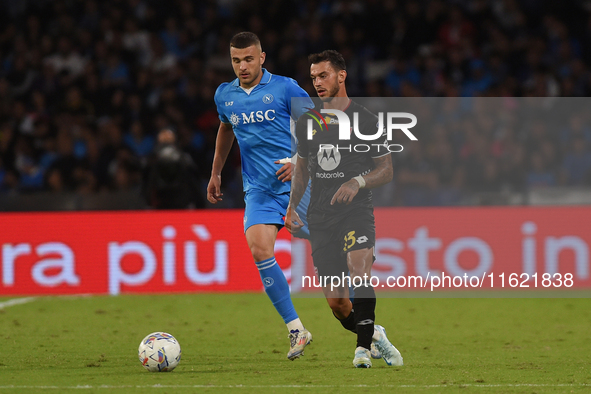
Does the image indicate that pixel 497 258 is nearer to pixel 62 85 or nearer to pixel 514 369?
pixel 514 369

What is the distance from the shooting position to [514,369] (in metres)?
5.14

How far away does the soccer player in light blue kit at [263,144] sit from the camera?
5555 mm

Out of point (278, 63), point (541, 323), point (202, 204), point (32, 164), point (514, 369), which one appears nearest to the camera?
point (514, 369)

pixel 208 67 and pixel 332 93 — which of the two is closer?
pixel 332 93

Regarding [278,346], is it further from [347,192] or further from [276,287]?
[347,192]

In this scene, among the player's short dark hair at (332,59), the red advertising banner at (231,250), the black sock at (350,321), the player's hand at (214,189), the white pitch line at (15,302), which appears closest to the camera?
the player's short dark hair at (332,59)

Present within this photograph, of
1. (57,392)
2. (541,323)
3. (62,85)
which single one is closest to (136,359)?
(57,392)

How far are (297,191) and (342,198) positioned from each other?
14.3 inches

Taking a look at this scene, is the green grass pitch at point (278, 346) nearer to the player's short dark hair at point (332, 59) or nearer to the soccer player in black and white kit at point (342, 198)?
the soccer player in black and white kit at point (342, 198)

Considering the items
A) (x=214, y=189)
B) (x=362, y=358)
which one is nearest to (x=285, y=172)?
(x=214, y=189)

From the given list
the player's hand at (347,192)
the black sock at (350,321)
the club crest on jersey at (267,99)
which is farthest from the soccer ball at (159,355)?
the club crest on jersey at (267,99)

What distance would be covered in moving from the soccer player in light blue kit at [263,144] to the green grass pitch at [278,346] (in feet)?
2.18

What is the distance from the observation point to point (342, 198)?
17.1 feet

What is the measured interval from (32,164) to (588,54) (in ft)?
27.8
